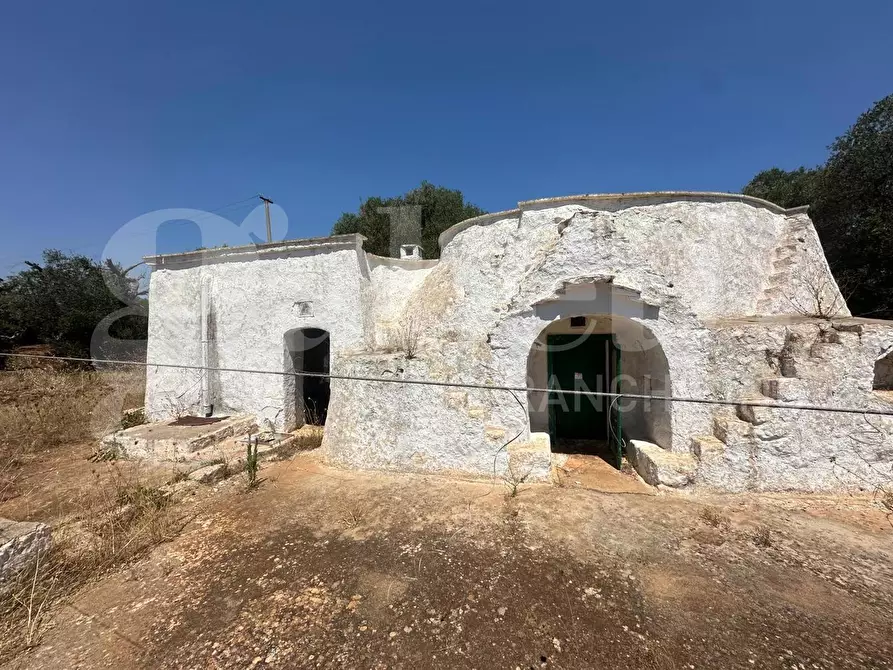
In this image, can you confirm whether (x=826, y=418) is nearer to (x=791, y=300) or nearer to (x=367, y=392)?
(x=791, y=300)

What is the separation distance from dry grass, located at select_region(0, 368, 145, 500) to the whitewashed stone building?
1424mm

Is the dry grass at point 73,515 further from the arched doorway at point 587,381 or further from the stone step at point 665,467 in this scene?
the stone step at point 665,467

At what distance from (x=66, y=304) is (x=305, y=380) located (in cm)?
1821

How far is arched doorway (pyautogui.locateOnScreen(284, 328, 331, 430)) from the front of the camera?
8734 millimetres

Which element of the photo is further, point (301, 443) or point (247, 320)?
point (247, 320)

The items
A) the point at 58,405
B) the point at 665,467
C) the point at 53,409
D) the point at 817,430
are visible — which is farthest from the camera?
the point at 58,405

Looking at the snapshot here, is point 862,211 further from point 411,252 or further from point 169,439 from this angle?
point 169,439

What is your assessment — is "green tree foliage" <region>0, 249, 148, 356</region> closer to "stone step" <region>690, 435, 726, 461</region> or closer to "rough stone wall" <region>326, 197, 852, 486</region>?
"rough stone wall" <region>326, 197, 852, 486</region>

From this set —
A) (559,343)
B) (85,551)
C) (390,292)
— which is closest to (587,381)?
(559,343)

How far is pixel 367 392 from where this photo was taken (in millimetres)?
5883

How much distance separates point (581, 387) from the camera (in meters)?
7.25

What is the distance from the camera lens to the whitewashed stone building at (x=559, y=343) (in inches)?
190

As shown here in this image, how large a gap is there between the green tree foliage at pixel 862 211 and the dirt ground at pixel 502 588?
12.5m

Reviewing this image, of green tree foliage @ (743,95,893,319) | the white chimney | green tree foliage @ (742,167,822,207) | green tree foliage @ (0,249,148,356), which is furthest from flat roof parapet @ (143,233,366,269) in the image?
green tree foliage @ (742,167,822,207)
